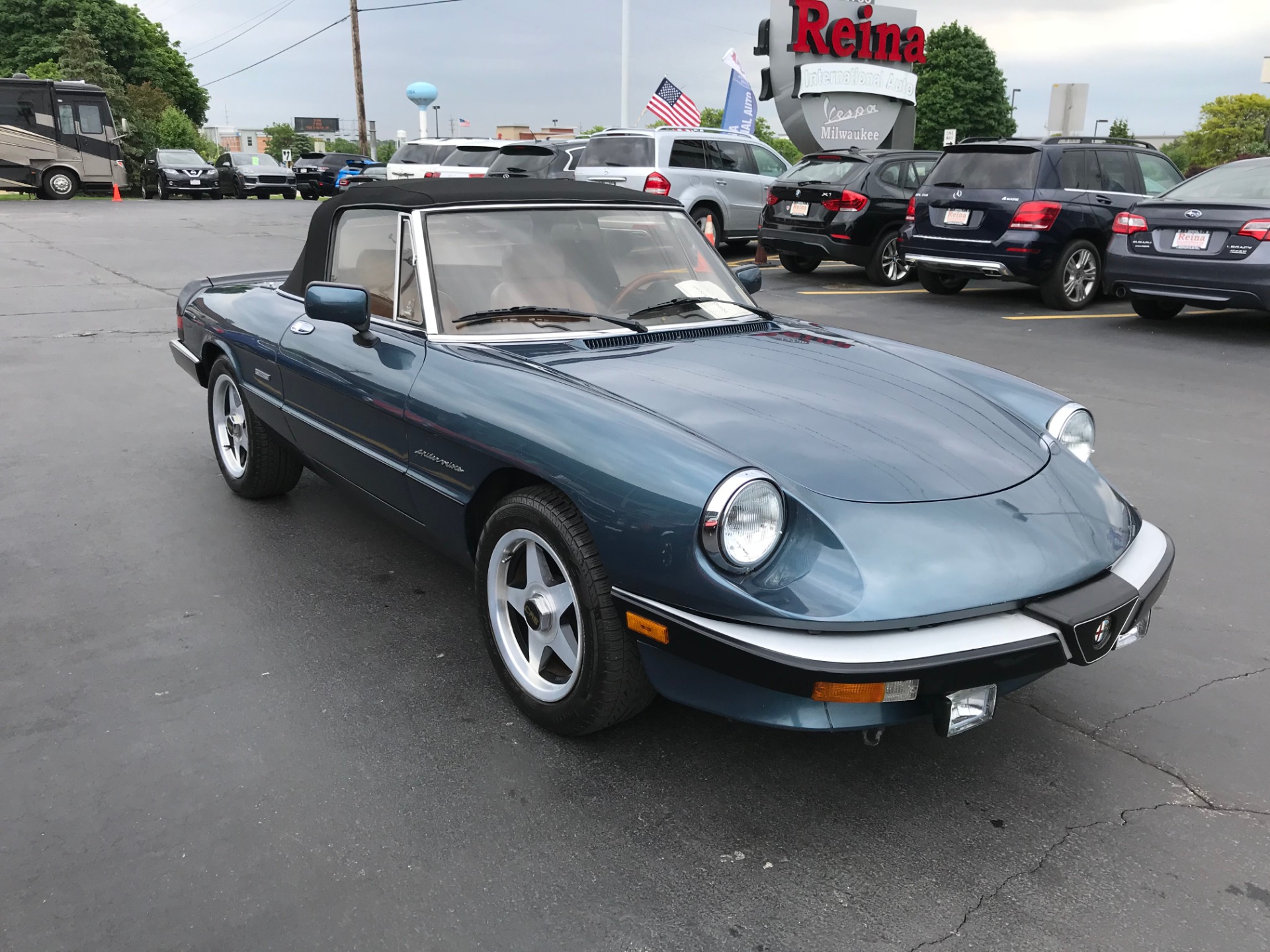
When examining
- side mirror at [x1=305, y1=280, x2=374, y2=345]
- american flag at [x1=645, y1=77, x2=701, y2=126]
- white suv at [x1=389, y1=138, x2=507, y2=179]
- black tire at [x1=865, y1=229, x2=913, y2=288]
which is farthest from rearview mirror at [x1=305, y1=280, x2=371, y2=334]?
american flag at [x1=645, y1=77, x2=701, y2=126]

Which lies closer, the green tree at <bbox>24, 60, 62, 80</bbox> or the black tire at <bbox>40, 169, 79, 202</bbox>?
the black tire at <bbox>40, 169, 79, 202</bbox>

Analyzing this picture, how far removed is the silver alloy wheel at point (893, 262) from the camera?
13055mm

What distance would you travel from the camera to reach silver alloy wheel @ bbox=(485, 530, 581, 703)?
2842 millimetres

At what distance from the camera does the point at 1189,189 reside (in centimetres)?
957

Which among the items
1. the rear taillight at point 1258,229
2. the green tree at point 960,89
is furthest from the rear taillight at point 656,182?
the green tree at point 960,89

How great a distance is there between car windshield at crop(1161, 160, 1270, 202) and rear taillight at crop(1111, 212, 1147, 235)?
30 cm

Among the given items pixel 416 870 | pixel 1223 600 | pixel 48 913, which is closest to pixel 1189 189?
pixel 1223 600

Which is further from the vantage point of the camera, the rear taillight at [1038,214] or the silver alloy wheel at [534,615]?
the rear taillight at [1038,214]

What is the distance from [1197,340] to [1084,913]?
27.8ft

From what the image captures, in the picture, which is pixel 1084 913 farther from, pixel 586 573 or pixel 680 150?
pixel 680 150

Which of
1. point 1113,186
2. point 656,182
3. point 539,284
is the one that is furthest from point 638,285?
point 656,182

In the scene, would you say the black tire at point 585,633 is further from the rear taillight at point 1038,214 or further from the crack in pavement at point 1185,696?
the rear taillight at point 1038,214

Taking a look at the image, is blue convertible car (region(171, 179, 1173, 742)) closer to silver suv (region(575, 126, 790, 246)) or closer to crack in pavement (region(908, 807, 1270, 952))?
crack in pavement (region(908, 807, 1270, 952))

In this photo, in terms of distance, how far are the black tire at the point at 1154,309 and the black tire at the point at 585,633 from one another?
9.34 meters
